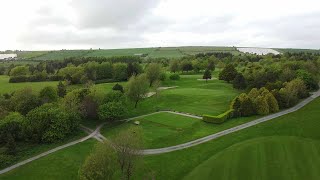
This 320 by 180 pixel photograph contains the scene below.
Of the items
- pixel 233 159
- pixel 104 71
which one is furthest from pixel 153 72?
pixel 233 159

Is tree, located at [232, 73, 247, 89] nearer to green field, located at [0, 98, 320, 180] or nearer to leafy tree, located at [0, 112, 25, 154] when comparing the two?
green field, located at [0, 98, 320, 180]

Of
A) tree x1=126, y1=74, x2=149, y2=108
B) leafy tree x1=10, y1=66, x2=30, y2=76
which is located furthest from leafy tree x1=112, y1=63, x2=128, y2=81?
tree x1=126, y1=74, x2=149, y2=108

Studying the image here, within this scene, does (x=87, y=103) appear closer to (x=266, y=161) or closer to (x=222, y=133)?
(x=222, y=133)

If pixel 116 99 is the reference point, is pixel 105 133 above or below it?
below

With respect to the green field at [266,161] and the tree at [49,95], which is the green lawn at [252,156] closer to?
the green field at [266,161]

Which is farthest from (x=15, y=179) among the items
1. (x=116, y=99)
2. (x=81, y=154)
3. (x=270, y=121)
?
(x=270, y=121)

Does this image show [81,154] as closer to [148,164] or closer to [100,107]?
[148,164]

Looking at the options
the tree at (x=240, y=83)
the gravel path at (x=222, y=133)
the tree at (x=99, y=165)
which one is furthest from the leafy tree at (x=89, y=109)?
the tree at (x=240, y=83)

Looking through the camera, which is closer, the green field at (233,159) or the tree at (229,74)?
the green field at (233,159)
